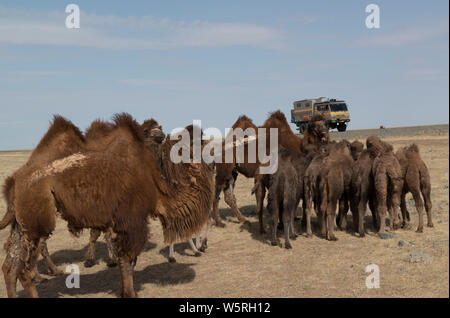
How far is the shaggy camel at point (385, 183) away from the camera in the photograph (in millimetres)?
9031

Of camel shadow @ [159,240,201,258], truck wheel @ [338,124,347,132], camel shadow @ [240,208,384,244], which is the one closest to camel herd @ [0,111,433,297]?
camel shadow @ [159,240,201,258]

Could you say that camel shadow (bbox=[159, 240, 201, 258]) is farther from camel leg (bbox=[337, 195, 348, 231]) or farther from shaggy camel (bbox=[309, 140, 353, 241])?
camel leg (bbox=[337, 195, 348, 231])

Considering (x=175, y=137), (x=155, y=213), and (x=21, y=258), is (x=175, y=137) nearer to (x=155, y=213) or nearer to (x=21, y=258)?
(x=155, y=213)

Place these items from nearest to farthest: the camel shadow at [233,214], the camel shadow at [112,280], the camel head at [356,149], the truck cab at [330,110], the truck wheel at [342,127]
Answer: the camel shadow at [112,280], the camel head at [356,149], the camel shadow at [233,214], the truck cab at [330,110], the truck wheel at [342,127]

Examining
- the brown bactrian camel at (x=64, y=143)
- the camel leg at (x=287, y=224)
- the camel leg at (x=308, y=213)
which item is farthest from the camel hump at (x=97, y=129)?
the camel leg at (x=308, y=213)

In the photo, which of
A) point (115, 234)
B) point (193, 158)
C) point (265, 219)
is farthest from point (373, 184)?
point (115, 234)

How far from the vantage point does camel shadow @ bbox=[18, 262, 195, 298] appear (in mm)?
6953

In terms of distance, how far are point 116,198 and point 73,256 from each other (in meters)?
4.26

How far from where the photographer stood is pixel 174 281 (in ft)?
23.7

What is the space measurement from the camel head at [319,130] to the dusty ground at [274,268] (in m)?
2.92

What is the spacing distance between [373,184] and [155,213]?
5621 millimetres

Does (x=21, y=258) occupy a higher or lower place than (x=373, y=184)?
lower

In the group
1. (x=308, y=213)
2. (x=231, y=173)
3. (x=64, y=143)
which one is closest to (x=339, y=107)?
(x=231, y=173)

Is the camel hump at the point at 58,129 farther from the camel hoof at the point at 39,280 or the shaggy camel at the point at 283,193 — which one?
the shaggy camel at the point at 283,193
